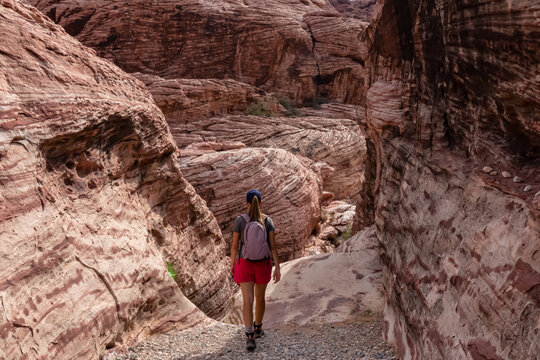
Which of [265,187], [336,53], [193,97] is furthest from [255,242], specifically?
[336,53]

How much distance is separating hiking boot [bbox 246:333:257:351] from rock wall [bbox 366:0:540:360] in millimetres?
1684

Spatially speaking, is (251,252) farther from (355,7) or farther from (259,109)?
(355,7)

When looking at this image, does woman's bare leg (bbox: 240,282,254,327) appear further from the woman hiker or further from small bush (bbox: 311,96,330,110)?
small bush (bbox: 311,96,330,110)

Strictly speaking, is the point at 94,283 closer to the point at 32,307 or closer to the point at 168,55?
the point at 32,307

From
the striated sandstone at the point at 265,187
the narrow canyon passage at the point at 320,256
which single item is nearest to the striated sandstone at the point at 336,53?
the striated sandstone at the point at 265,187

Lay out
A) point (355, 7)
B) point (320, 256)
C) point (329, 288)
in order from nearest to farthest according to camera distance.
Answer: point (329, 288), point (320, 256), point (355, 7)

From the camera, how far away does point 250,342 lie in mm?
5484

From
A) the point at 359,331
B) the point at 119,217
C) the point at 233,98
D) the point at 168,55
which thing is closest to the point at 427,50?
the point at 359,331

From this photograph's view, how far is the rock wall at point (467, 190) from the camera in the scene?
338cm

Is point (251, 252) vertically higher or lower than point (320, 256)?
higher

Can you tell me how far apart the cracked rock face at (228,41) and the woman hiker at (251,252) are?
93.1 ft

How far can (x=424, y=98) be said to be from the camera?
6.50 meters

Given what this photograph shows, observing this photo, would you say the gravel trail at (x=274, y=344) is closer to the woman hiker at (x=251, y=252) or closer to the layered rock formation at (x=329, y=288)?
the woman hiker at (x=251, y=252)

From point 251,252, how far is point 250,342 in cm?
114
